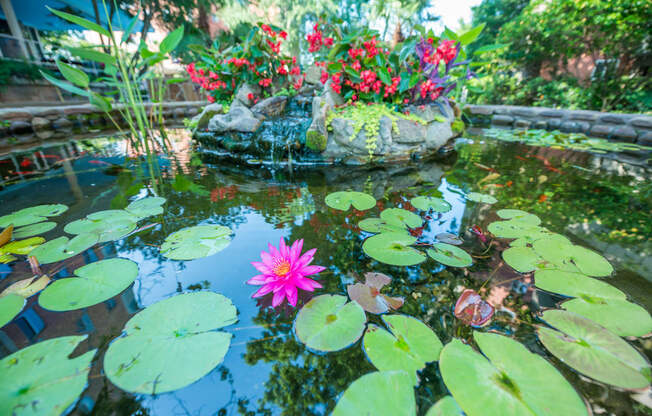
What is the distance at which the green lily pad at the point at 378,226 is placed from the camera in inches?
56.7

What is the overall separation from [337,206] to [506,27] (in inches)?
363

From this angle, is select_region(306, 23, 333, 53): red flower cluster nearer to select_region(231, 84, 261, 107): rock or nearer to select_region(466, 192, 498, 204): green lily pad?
select_region(231, 84, 261, 107): rock

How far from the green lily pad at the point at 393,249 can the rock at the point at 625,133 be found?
5318 mm

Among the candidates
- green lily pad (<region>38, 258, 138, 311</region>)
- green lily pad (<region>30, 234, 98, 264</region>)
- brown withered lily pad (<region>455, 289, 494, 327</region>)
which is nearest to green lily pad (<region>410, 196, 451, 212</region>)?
brown withered lily pad (<region>455, 289, 494, 327</region>)

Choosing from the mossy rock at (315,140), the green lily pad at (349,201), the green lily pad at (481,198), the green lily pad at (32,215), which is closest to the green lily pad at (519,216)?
the green lily pad at (481,198)

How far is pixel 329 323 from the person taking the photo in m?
0.87

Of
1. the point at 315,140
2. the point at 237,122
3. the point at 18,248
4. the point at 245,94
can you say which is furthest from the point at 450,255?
the point at 245,94

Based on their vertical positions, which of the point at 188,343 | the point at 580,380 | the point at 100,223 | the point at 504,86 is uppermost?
the point at 504,86

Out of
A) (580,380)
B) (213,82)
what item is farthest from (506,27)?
(580,380)

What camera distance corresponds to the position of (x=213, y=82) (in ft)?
13.5

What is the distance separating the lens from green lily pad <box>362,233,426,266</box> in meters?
1.17

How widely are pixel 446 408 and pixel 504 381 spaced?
20 cm

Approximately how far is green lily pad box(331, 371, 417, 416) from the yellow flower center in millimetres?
475

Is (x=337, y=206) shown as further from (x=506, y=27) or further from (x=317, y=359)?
(x=506, y=27)
